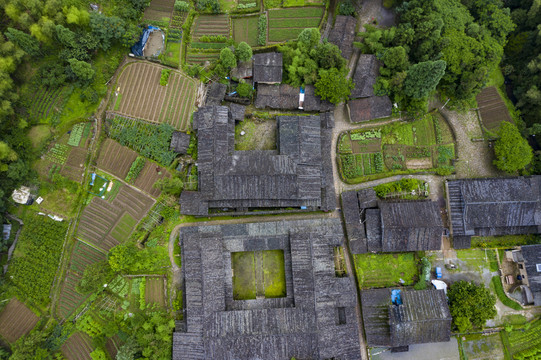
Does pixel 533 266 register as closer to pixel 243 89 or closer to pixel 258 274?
pixel 258 274

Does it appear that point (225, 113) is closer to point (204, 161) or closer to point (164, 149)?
point (204, 161)

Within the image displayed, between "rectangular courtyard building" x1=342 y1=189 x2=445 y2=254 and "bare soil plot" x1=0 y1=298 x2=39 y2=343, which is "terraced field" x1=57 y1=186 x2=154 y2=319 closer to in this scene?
"bare soil plot" x1=0 y1=298 x2=39 y2=343

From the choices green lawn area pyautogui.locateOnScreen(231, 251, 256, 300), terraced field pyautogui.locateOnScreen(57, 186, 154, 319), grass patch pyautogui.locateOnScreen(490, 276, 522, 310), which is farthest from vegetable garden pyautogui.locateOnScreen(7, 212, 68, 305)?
grass patch pyautogui.locateOnScreen(490, 276, 522, 310)

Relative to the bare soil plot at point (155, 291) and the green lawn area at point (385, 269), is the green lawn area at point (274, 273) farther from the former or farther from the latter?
the bare soil plot at point (155, 291)

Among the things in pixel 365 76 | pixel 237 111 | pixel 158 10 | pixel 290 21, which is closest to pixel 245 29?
pixel 290 21

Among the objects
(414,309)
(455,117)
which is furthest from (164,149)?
(455,117)

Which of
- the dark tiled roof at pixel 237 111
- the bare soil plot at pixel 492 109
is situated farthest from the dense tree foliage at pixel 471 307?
the dark tiled roof at pixel 237 111
